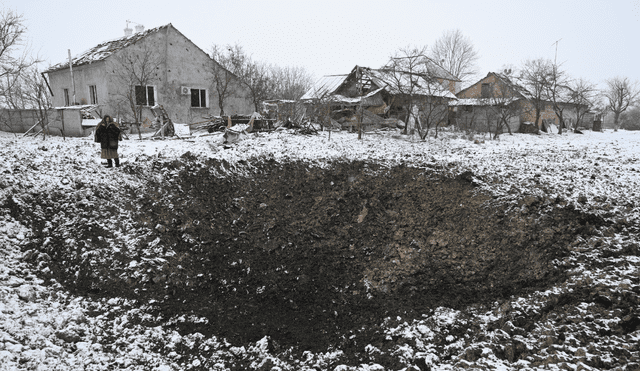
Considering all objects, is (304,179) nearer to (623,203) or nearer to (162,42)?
(623,203)

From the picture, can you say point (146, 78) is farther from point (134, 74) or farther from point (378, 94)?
point (378, 94)

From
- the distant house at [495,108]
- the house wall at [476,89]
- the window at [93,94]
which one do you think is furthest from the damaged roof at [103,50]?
the house wall at [476,89]

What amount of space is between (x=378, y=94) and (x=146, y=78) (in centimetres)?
1242

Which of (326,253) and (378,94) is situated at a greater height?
(378,94)

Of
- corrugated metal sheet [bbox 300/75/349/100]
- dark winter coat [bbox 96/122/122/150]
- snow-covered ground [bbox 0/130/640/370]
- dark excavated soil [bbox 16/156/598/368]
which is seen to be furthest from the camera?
corrugated metal sheet [bbox 300/75/349/100]

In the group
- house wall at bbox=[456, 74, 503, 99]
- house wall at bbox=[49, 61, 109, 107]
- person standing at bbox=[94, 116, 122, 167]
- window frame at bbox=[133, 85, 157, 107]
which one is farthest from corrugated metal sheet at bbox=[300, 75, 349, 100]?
person standing at bbox=[94, 116, 122, 167]

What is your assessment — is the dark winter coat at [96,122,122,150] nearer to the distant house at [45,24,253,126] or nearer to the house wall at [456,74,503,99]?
the distant house at [45,24,253,126]

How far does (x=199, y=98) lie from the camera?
2050 centimetres

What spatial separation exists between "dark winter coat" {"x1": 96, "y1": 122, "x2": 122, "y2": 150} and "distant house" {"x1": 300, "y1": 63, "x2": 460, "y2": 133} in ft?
28.2

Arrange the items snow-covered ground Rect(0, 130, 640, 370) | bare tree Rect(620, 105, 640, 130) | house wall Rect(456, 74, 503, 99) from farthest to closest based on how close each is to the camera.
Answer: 1. bare tree Rect(620, 105, 640, 130)
2. house wall Rect(456, 74, 503, 99)
3. snow-covered ground Rect(0, 130, 640, 370)

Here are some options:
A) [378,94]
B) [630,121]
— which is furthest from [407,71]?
[630,121]

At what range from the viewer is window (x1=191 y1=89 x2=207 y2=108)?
20.4 metres

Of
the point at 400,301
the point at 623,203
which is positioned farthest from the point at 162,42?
the point at 623,203

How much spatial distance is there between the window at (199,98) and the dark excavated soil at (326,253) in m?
13.1
